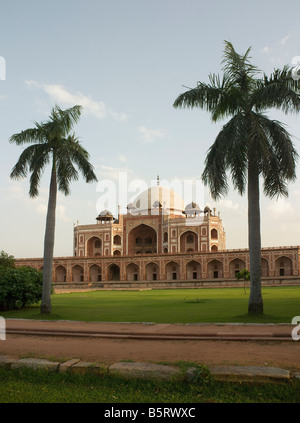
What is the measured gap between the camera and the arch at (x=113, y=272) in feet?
152

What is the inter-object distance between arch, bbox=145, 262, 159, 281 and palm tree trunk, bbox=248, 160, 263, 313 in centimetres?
3512

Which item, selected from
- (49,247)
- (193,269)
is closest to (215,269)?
(193,269)

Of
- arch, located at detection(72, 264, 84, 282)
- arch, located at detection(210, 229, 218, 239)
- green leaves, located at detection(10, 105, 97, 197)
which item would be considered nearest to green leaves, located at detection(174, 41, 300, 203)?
green leaves, located at detection(10, 105, 97, 197)

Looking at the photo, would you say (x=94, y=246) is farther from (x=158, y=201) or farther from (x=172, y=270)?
(x=172, y=270)

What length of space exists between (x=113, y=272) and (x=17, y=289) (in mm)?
36308

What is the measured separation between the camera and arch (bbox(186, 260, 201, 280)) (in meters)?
43.5

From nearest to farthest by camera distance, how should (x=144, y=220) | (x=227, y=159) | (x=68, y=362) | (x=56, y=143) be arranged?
(x=68, y=362) → (x=227, y=159) → (x=56, y=143) → (x=144, y=220)

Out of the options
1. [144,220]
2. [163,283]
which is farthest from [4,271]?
[144,220]

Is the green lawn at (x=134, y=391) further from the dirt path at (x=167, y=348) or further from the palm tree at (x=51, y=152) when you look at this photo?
the palm tree at (x=51, y=152)

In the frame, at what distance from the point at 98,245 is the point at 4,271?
40.0m

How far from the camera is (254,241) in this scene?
989 cm

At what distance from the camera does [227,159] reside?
10.1 m

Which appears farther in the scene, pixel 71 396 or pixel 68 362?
pixel 68 362

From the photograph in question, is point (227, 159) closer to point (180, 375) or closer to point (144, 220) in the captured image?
point (180, 375)
